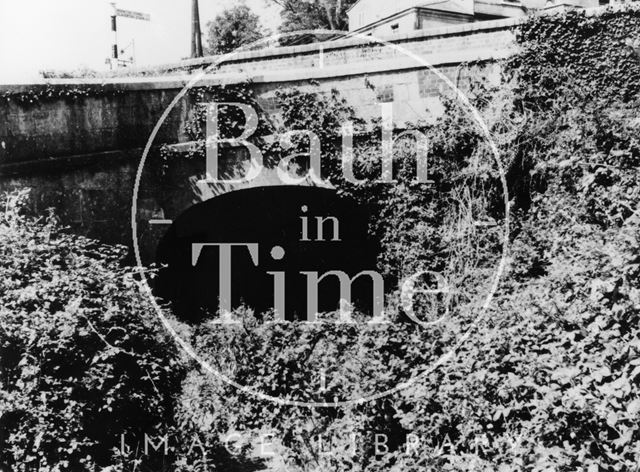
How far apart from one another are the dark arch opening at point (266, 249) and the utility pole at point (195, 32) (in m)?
14.6

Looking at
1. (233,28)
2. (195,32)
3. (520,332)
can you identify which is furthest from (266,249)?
(233,28)

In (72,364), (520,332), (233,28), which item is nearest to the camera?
(520,332)

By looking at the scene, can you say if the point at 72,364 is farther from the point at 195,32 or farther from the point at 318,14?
the point at 318,14

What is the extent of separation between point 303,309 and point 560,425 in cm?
653

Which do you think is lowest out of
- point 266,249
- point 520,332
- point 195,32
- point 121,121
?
point 266,249

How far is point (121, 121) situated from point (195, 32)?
55.1 ft

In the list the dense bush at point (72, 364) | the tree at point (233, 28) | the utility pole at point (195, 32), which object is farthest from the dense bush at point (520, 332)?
the tree at point (233, 28)

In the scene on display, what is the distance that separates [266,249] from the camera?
10.3 meters

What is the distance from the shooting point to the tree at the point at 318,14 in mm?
28594

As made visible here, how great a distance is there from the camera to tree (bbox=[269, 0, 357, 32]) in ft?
93.8

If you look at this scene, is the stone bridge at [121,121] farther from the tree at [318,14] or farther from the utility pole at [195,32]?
the tree at [318,14]

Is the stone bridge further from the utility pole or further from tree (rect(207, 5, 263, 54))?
tree (rect(207, 5, 263, 54))

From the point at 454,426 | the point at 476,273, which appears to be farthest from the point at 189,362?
the point at 476,273

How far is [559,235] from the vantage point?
6.46m
